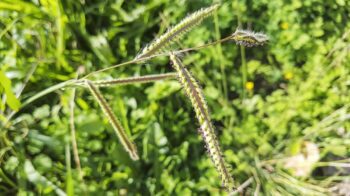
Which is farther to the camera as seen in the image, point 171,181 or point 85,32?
point 85,32

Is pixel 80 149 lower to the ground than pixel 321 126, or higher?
higher

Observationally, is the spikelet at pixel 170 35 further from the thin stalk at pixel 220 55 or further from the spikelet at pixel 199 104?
the thin stalk at pixel 220 55

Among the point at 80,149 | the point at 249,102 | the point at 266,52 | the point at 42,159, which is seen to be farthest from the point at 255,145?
the point at 42,159

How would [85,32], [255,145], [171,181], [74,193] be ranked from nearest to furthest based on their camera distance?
[74,193]
[171,181]
[85,32]
[255,145]

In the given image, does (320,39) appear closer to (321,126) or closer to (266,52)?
(266,52)

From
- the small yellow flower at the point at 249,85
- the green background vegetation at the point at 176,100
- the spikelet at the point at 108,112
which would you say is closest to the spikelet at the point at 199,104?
the spikelet at the point at 108,112

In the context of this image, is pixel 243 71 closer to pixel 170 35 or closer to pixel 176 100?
pixel 176 100

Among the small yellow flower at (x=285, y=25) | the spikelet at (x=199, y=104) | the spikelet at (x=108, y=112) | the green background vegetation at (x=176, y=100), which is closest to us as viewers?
the spikelet at (x=199, y=104)

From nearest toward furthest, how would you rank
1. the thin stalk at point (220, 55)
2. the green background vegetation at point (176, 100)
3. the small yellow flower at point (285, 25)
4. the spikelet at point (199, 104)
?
the spikelet at point (199, 104) → the green background vegetation at point (176, 100) → the thin stalk at point (220, 55) → the small yellow flower at point (285, 25)

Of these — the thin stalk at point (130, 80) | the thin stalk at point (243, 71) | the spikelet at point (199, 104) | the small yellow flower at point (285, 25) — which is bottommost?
the spikelet at point (199, 104)
